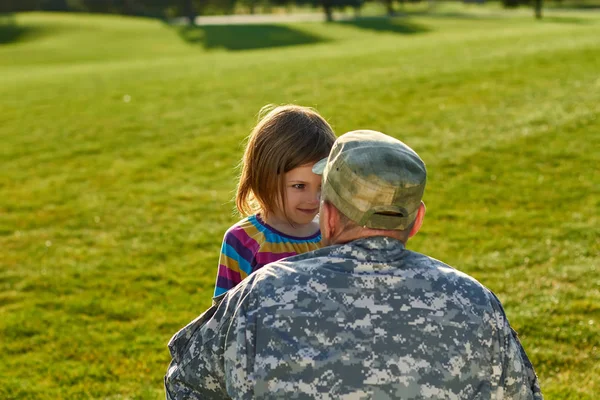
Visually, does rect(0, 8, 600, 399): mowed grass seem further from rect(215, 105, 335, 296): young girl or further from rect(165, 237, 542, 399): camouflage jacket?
rect(165, 237, 542, 399): camouflage jacket

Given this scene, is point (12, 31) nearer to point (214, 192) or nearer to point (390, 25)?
point (390, 25)

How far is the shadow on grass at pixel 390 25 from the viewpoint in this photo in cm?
4566

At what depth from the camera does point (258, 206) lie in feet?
12.7

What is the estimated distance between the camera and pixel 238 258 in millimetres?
3549

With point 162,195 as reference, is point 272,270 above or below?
above

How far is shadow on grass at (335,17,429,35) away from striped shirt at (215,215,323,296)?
41637mm

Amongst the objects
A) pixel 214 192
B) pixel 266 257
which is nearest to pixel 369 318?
pixel 266 257

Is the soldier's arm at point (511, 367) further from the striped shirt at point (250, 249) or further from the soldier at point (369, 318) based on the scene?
the striped shirt at point (250, 249)

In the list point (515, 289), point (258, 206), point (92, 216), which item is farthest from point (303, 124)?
point (92, 216)

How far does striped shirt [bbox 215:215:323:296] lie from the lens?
11.6 ft

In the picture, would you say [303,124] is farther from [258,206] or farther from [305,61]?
[305,61]

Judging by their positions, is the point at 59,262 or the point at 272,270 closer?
the point at 272,270

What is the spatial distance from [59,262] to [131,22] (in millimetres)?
45397

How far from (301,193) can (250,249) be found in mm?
373
